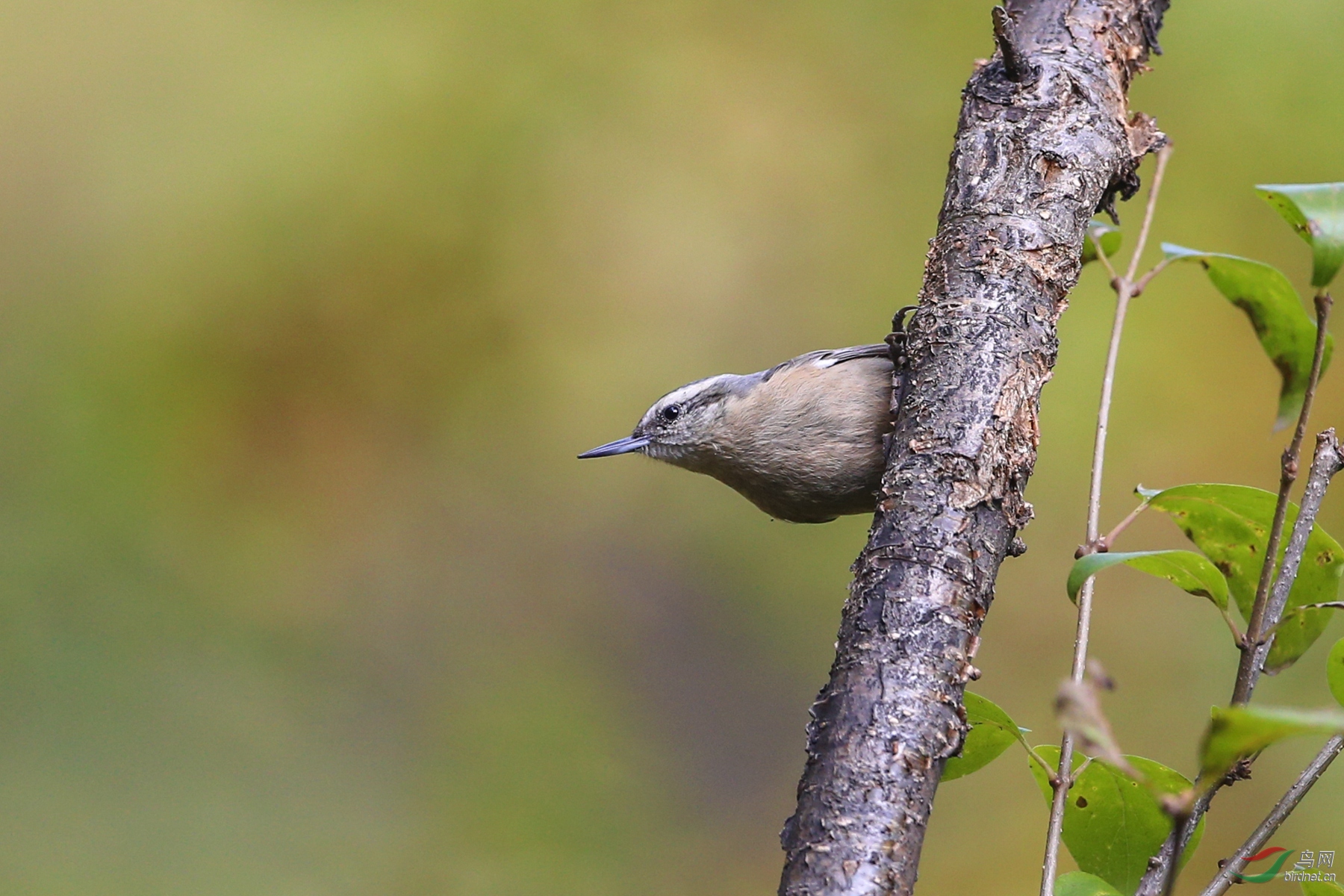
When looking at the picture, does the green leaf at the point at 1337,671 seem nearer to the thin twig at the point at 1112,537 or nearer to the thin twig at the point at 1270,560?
the thin twig at the point at 1270,560

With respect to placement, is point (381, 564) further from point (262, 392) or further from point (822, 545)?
point (822, 545)

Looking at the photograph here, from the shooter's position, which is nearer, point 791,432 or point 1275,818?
point 1275,818

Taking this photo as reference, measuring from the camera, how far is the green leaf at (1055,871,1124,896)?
136 centimetres

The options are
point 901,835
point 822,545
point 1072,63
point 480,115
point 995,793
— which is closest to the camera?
point 901,835

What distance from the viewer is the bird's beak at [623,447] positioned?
11.4 ft

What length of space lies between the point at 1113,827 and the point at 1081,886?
→ 202 mm

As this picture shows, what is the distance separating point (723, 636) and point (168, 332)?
2.55m

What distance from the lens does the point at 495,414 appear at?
439 cm

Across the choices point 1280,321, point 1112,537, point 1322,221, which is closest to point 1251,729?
point 1322,221

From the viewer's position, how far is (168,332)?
4.20 metres

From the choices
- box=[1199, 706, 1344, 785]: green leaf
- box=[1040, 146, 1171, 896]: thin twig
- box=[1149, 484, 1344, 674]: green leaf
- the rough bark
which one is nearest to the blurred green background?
the rough bark

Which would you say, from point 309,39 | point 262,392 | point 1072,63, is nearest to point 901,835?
point 1072,63

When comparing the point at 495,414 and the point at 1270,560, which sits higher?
the point at 495,414

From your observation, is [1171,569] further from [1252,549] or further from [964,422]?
[964,422]
